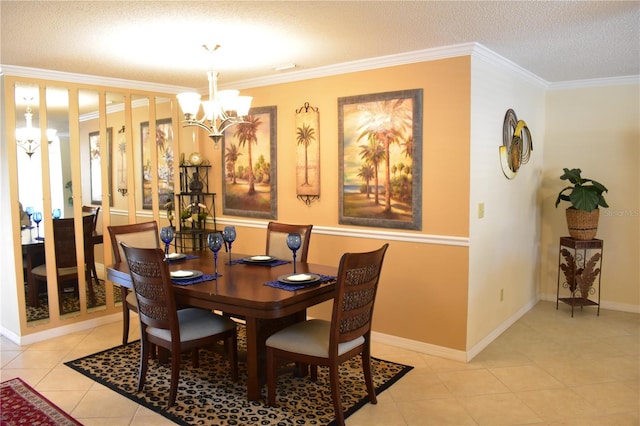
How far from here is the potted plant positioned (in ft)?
15.1

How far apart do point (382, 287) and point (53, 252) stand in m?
2.88

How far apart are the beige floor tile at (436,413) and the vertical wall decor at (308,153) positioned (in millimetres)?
2040

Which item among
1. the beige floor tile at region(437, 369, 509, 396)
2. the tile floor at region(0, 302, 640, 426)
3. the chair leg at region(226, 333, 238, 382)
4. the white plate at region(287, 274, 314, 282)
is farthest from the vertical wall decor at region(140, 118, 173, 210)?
the beige floor tile at region(437, 369, 509, 396)

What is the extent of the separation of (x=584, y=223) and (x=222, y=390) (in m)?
3.68

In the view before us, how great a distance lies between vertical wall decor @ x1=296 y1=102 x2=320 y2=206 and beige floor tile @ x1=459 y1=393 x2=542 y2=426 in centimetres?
215

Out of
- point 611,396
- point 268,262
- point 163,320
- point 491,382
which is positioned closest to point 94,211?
point 268,262

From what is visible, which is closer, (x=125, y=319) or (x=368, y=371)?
(x=368, y=371)

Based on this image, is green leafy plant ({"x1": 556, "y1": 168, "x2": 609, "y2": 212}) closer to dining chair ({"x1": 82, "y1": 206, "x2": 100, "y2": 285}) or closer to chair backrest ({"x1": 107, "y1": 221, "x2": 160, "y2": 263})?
chair backrest ({"x1": 107, "y1": 221, "x2": 160, "y2": 263})

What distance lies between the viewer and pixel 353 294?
273 centimetres

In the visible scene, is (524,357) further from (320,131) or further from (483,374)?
(320,131)

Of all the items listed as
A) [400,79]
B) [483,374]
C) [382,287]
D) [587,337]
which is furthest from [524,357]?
[400,79]

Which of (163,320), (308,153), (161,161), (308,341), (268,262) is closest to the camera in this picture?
(308,341)

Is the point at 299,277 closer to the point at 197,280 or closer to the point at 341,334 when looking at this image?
the point at 341,334

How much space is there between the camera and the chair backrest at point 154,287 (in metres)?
2.83
